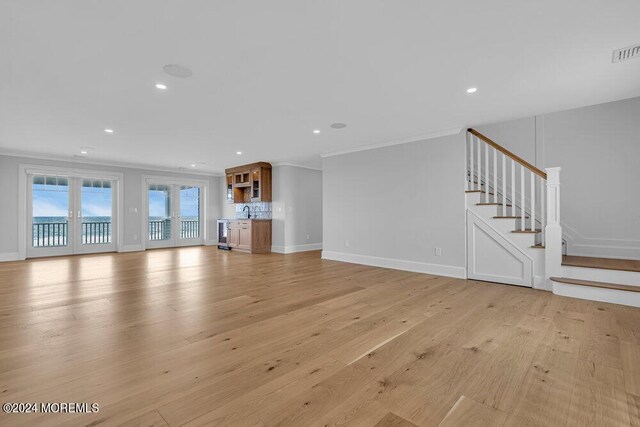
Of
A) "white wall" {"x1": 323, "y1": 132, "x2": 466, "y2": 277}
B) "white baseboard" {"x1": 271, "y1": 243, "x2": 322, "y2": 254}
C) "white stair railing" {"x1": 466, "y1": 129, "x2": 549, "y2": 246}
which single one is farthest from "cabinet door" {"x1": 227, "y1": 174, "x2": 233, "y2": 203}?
"white stair railing" {"x1": 466, "y1": 129, "x2": 549, "y2": 246}

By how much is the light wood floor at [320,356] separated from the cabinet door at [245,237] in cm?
395

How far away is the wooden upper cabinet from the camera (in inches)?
314

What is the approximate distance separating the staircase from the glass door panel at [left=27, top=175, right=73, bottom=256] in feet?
30.1

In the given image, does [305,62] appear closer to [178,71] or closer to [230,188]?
[178,71]

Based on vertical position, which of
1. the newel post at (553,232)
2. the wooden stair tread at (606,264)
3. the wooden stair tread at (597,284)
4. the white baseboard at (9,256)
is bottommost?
the white baseboard at (9,256)

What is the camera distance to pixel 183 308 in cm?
310

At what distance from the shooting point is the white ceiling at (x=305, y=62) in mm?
2004

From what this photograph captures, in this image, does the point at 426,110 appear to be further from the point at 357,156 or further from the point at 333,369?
the point at 333,369

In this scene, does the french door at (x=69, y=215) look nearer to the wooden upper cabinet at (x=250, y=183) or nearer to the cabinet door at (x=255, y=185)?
the wooden upper cabinet at (x=250, y=183)

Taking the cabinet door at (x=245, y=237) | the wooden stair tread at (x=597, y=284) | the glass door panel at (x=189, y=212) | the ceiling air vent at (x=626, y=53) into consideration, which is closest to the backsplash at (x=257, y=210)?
the cabinet door at (x=245, y=237)

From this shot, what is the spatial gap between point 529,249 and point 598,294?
871 mm

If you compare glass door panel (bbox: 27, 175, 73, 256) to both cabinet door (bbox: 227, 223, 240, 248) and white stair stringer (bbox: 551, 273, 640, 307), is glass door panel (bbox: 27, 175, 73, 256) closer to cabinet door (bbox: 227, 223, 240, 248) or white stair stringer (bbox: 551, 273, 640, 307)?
cabinet door (bbox: 227, 223, 240, 248)

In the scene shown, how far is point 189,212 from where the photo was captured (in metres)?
9.53

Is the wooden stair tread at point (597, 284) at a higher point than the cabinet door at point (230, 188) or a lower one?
lower
